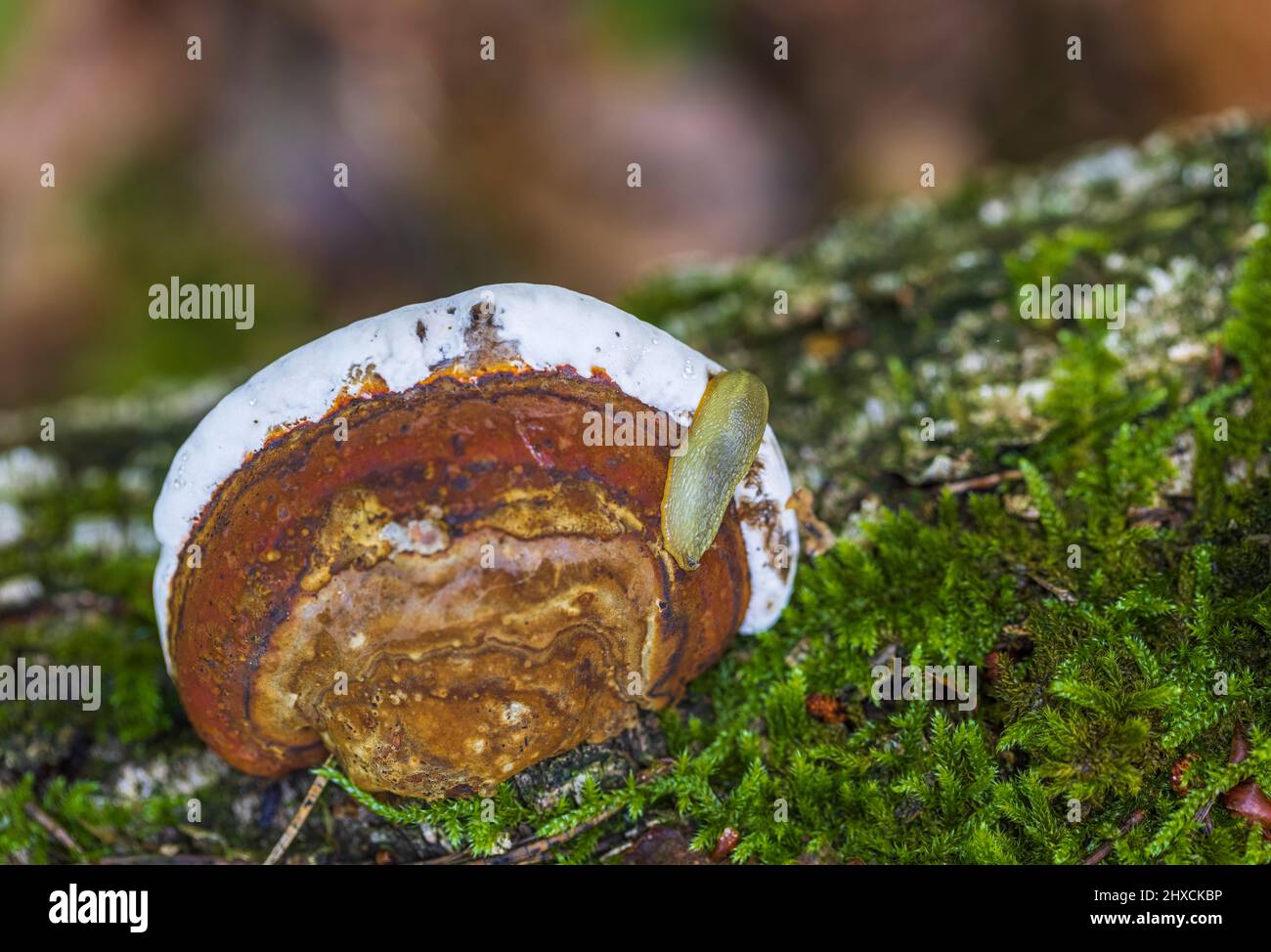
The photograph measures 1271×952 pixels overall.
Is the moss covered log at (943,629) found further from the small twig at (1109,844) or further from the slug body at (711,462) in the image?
the slug body at (711,462)

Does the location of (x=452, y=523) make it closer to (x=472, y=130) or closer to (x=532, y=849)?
(x=532, y=849)

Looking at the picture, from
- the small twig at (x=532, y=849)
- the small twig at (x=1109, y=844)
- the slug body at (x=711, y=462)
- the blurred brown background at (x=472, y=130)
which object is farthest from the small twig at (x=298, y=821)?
the blurred brown background at (x=472, y=130)

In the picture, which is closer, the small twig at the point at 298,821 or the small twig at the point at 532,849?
the small twig at the point at 532,849

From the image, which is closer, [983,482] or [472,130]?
[983,482]

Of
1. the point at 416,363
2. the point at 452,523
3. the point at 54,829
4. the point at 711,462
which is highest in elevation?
the point at 416,363

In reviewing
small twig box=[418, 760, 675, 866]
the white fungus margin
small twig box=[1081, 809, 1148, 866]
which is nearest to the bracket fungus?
the white fungus margin

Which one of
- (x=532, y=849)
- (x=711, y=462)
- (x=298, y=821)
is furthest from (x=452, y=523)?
(x=298, y=821)
